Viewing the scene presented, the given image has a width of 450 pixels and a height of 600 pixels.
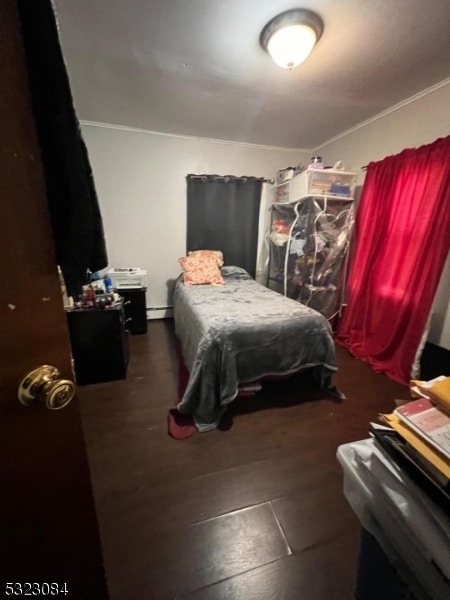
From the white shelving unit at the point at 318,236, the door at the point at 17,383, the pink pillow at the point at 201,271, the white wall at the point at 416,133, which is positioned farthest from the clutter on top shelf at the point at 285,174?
the door at the point at 17,383

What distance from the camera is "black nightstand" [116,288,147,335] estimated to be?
302 cm

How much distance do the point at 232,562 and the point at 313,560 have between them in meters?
0.33

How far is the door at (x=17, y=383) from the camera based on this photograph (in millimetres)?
402

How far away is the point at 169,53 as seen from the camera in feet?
5.61

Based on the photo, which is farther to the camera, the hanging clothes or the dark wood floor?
the dark wood floor

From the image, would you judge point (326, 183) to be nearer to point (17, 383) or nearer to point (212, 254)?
point (212, 254)

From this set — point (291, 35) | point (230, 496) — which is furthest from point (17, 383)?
point (291, 35)

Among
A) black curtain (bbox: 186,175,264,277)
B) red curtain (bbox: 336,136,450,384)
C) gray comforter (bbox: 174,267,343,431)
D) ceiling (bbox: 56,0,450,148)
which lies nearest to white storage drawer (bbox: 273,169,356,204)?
red curtain (bbox: 336,136,450,384)

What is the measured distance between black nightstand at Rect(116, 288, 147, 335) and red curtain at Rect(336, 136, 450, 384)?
95.6 inches

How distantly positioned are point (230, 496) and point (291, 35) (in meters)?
2.53

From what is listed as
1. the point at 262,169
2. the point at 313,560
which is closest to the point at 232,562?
the point at 313,560

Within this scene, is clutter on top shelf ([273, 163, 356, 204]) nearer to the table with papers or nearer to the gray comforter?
the gray comforter

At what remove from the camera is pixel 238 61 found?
5.81ft

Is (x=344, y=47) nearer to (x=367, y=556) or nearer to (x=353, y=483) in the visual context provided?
(x=353, y=483)
